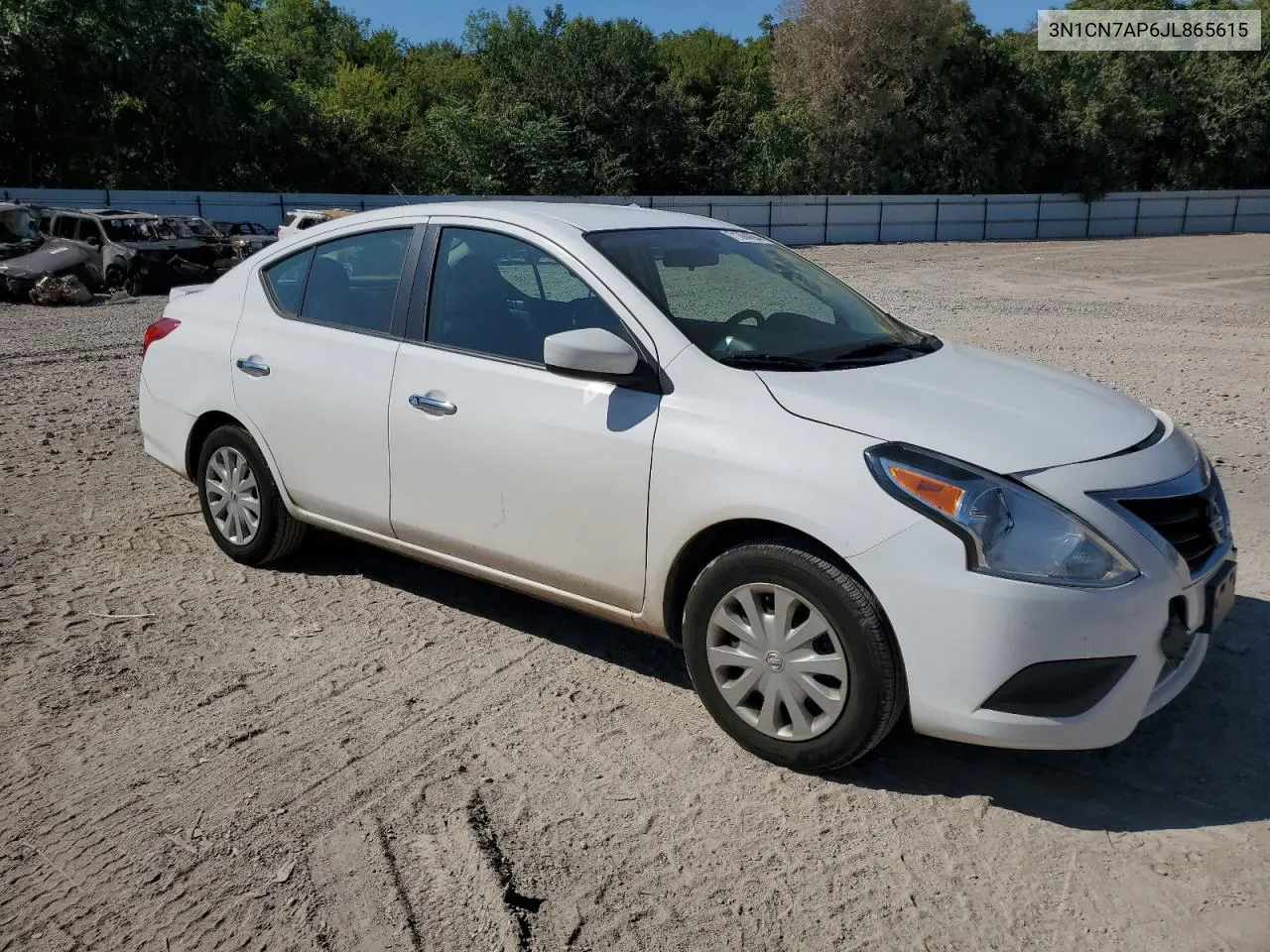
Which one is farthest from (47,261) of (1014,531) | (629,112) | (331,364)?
(629,112)

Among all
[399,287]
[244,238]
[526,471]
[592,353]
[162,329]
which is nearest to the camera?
[592,353]

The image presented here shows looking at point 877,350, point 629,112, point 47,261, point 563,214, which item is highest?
point 629,112

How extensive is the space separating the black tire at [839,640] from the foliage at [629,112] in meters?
38.5

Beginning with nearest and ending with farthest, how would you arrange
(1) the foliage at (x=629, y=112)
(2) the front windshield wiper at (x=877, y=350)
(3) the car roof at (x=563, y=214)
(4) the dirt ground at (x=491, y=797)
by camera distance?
(4) the dirt ground at (x=491, y=797), (2) the front windshield wiper at (x=877, y=350), (3) the car roof at (x=563, y=214), (1) the foliage at (x=629, y=112)

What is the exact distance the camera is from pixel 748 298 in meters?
4.21

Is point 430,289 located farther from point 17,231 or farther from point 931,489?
point 17,231

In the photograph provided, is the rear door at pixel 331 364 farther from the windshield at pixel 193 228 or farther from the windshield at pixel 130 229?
the windshield at pixel 193 228

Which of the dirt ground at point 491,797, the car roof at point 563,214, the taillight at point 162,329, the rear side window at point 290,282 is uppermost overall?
the car roof at point 563,214

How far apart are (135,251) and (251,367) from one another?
16.1 meters

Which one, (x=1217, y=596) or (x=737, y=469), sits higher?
(x=737, y=469)

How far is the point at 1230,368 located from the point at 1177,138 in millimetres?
52120

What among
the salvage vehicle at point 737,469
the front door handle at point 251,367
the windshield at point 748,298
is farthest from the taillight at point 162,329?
the windshield at point 748,298

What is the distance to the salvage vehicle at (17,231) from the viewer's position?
725 inches

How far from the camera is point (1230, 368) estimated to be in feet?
34.7
